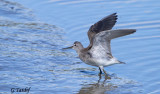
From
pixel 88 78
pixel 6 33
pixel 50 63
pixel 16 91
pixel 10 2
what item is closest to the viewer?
pixel 16 91

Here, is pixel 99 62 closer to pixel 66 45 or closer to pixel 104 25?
pixel 104 25

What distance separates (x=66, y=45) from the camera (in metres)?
10.8

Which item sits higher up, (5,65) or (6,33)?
(6,33)

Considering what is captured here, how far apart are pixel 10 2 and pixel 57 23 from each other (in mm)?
2873

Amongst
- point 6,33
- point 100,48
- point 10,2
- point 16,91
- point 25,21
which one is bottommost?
point 16,91

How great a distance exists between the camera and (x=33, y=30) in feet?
38.5

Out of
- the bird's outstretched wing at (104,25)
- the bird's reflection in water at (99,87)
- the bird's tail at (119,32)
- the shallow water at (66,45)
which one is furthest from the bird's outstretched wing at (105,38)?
the bird's reflection in water at (99,87)

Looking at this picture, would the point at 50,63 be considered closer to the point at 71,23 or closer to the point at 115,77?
the point at 115,77

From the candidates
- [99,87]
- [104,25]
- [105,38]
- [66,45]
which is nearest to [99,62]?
[105,38]

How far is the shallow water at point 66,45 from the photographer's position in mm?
7988

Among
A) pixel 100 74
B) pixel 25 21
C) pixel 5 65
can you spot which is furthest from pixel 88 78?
pixel 25 21

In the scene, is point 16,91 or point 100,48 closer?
point 16,91

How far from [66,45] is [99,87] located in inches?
115

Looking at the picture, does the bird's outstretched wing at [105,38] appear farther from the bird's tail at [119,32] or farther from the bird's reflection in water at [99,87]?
the bird's reflection in water at [99,87]
